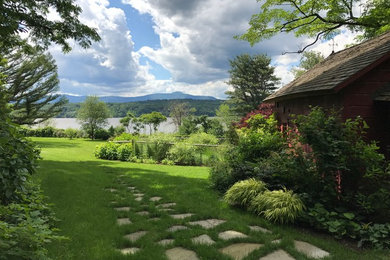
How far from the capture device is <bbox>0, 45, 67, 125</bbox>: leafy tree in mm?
25656

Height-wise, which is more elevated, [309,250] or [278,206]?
[278,206]

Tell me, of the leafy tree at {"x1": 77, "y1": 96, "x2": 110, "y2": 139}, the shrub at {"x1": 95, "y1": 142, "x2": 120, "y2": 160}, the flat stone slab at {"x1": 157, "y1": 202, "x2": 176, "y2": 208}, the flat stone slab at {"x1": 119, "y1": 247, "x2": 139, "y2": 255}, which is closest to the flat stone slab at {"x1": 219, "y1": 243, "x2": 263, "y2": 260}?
the flat stone slab at {"x1": 119, "y1": 247, "x2": 139, "y2": 255}

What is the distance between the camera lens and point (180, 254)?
10.9 feet

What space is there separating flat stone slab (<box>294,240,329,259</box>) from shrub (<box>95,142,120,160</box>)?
13.9 metres

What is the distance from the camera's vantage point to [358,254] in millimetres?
3441

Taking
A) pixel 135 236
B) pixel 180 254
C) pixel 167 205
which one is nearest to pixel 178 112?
pixel 167 205

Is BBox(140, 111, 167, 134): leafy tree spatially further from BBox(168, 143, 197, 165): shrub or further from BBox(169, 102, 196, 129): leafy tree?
BBox(168, 143, 197, 165): shrub

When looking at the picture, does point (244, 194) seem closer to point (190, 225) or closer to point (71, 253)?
point (190, 225)

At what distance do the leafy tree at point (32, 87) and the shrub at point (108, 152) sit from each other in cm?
1515

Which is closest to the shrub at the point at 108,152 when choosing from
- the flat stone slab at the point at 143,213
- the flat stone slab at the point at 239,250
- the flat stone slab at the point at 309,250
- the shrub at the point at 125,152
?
the shrub at the point at 125,152

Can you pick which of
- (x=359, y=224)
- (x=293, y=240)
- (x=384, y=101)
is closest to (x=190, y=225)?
(x=293, y=240)

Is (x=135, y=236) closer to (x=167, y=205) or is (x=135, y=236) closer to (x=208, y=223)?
(x=208, y=223)

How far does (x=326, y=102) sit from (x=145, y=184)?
585 centimetres

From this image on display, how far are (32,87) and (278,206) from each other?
31.4m
